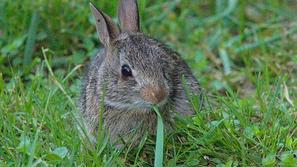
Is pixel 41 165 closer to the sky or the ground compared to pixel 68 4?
closer to the ground

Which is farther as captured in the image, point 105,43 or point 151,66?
point 105,43

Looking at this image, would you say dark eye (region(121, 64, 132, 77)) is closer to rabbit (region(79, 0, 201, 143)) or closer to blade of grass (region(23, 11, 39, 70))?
rabbit (region(79, 0, 201, 143))

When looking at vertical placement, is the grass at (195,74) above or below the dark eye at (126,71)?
below

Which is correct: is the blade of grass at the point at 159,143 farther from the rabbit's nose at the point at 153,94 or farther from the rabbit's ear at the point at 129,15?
the rabbit's ear at the point at 129,15

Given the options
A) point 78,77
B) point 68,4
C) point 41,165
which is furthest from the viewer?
point 68,4

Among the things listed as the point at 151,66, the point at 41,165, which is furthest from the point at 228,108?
the point at 41,165

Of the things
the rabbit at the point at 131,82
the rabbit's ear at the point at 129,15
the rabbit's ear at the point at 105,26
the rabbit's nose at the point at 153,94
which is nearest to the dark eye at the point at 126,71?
the rabbit at the point at 131,82

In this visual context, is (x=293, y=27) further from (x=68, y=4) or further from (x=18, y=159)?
(x=18, y=159)

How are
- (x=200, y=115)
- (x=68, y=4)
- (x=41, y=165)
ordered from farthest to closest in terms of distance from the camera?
(x=68, y=4)
(x=200, y=115)
(x=41, y=165)
